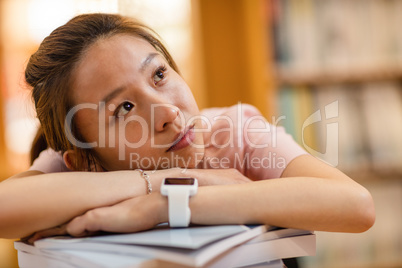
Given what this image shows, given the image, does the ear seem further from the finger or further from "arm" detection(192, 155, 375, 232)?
"arm" detection(192, 155, 375, 232)

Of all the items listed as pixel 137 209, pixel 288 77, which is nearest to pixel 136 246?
pixel 137 209

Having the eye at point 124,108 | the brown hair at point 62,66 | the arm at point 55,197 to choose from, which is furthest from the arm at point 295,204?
the brown hair at point 62,66

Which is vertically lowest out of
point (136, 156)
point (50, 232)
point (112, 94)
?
point (50, 232)

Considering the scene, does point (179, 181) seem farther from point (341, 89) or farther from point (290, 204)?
point (341, 89)

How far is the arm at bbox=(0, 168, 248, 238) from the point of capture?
→ 65 cm

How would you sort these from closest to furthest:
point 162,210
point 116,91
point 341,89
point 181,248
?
point 181,248
point 162,210
point 116,91
point 341,89

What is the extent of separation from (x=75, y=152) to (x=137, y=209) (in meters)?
0.32

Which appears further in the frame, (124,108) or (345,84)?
(345,84)

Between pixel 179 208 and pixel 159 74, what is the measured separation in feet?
1.10

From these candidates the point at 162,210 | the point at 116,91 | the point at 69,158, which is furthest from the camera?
the point at 69,158

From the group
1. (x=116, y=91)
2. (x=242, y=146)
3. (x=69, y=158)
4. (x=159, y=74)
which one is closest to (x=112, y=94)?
(x=116, y=91)

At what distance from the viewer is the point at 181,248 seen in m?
0.51

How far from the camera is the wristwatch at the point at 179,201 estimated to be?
60cm

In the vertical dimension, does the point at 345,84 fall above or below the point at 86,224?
above
